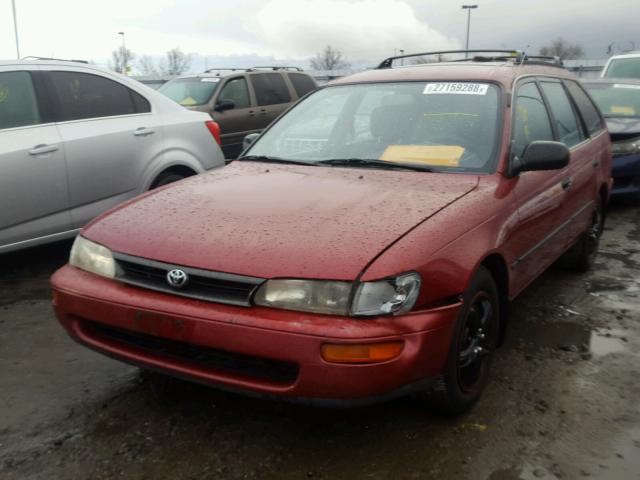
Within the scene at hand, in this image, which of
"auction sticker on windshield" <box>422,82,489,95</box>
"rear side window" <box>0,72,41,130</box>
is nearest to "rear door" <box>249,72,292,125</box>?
"rear side window" <box>0,72,41,130</box>

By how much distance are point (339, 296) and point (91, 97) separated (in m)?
3.70

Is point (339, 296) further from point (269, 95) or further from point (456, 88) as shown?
point (269, 95)

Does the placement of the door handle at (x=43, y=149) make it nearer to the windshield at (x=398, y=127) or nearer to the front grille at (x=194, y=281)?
the windshield at (x=398, y=127)

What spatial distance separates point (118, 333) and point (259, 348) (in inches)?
30.5

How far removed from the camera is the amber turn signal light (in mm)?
2328

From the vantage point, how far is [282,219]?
2.77 meters

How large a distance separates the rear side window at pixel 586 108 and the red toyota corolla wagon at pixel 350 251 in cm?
95

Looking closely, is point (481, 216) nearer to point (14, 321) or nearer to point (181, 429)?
point (181, 429)

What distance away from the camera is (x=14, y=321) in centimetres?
411

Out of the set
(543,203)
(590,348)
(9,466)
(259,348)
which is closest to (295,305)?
(259,348)

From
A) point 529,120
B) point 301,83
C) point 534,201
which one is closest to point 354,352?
point 534,201

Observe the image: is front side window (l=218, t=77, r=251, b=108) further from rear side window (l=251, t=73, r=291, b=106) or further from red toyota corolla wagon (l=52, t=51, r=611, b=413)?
red toyota corolla wagon (l=52, t=51, r=611, b=413)

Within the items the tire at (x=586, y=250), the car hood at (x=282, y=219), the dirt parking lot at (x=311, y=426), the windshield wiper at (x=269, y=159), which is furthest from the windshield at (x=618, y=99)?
the car hood at (x=282, y=219)

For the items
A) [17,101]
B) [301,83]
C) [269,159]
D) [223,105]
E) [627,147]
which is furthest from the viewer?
[301,83]
